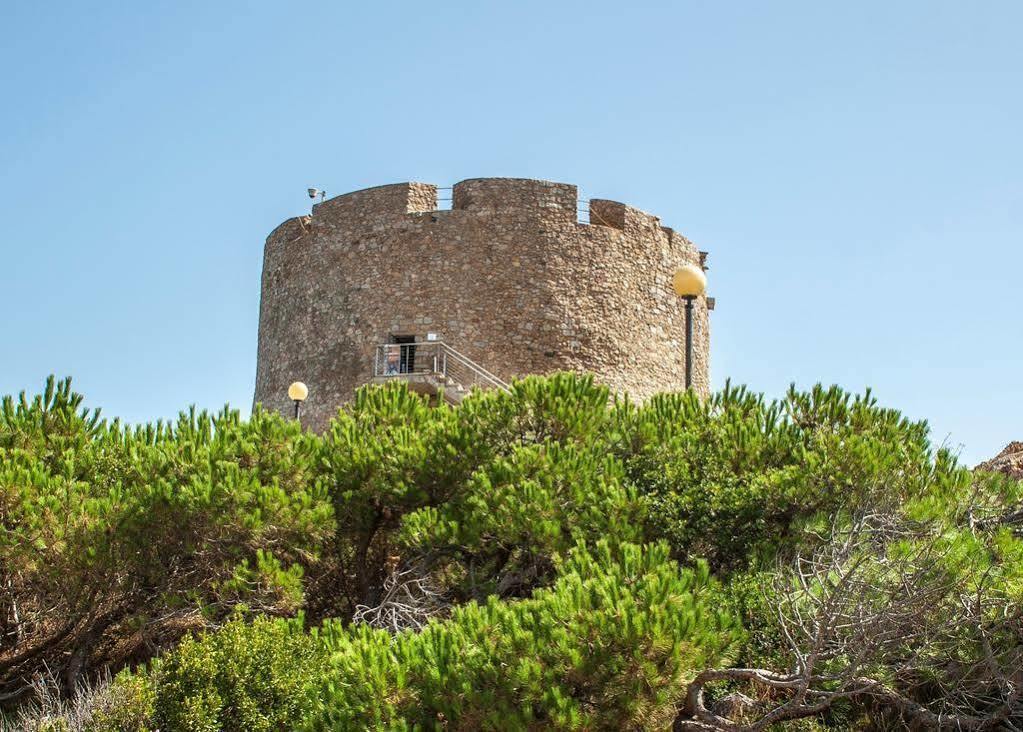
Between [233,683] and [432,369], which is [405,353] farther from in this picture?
[233,683]

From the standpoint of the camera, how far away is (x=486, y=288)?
583 inches

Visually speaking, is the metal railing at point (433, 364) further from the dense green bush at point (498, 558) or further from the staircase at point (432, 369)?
the dense green bush at point (498, 558)

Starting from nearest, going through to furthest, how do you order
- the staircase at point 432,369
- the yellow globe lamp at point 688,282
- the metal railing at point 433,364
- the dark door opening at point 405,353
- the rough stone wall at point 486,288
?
the yellow globe lamp at point 688,282
the staircase at point 432,369
the metal railing at point 433,364
the dark door opening at point 405,353
the rough stone wall at point 486,288

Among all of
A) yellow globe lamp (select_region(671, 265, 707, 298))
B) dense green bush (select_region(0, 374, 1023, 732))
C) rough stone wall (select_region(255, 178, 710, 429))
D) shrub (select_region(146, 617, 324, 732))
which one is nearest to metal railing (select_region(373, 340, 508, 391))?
rough stone wall (select_region(255, 178, 710, 429))

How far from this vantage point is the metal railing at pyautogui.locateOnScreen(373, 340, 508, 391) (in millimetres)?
14266

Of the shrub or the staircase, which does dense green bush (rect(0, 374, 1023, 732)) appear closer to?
the shrub

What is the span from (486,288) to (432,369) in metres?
1.26

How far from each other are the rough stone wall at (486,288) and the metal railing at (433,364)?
0.16 meters

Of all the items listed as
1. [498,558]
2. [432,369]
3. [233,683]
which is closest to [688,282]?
[498,558]

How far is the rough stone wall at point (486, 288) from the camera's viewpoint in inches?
579

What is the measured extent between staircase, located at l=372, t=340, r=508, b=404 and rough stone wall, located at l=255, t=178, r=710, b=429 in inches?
6.5

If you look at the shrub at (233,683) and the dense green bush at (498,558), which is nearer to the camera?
the dense green bush at (498,558)

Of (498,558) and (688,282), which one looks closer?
(498,558)

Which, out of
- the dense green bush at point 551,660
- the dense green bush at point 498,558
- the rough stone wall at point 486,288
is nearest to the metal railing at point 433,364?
the rough stone wall at point 486,288
